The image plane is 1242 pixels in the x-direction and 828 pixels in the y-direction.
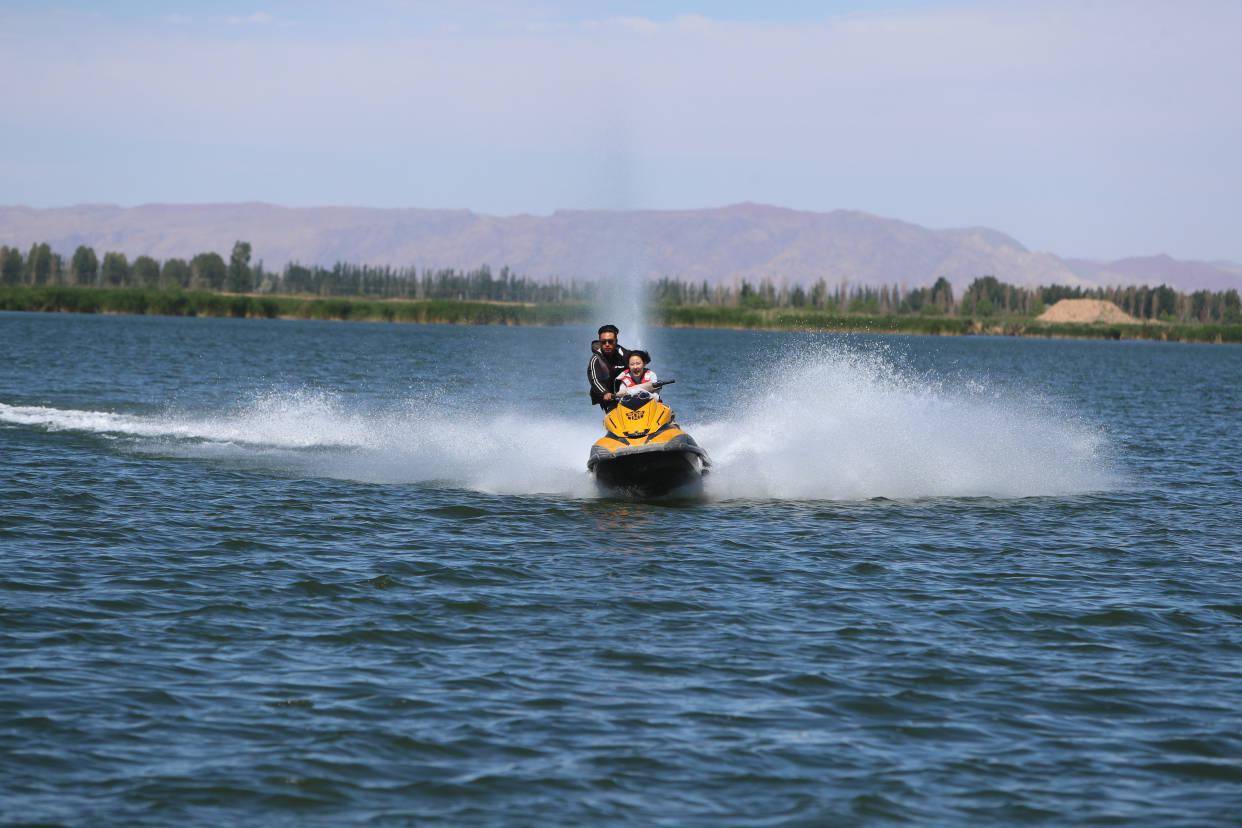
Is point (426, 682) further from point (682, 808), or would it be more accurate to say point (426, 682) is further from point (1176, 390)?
point (1176, 390)

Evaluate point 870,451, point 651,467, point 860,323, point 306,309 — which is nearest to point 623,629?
point 651,467

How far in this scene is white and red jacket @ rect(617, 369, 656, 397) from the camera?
22.0 metres

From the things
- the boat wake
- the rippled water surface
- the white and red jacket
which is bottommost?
the rippled water surface

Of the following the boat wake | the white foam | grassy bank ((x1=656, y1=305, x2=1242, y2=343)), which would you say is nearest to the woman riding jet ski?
the boat wake

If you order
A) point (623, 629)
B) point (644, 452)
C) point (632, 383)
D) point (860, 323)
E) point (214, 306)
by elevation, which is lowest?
point (623, 629)

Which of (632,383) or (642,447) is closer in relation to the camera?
(642,447)

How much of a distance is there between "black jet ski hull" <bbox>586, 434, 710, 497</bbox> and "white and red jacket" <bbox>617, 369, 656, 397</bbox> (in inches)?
41.9

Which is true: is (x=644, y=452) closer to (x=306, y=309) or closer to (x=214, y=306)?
(x=306, y=309)

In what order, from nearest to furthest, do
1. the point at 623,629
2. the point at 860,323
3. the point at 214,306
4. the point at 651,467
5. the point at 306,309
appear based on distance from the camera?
the point at 623,629, the point at 651,467, the point at 306,309, the point at 214,306, the point at 860,323

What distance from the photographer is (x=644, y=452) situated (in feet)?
69.7

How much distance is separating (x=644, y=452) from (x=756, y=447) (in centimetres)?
471

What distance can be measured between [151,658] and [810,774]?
602cm

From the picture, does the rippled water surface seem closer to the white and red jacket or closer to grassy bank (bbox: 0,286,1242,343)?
the white and red jacket

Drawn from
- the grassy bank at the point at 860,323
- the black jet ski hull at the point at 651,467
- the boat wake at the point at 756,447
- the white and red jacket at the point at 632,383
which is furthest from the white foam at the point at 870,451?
the grassy bank at the point at 860,323
